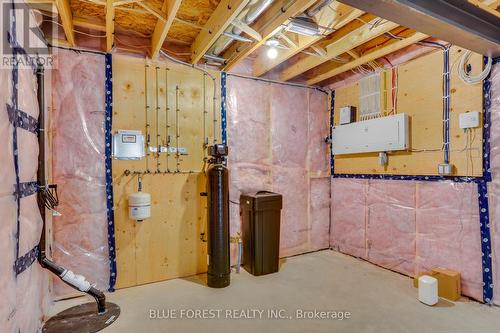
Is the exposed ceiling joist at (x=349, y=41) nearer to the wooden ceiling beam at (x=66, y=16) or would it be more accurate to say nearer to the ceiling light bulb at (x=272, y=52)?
the ceiling light bulb at (x=272, y=52)

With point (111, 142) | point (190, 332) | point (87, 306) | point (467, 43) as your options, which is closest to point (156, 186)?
point (111, 142)

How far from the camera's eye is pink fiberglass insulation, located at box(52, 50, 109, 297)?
273 centimetres

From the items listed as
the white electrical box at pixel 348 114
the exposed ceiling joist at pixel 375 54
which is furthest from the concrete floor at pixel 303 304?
the exposed ceiling joist at pixel 375 54

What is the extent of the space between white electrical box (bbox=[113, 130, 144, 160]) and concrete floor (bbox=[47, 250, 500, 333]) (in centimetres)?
137

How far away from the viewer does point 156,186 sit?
10.2 feet

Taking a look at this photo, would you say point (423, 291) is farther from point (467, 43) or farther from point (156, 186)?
point (156, 186)

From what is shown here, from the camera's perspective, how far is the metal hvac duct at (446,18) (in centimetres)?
174

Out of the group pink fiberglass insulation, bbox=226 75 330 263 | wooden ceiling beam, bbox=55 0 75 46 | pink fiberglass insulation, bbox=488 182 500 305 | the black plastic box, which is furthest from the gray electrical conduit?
pink fiberglass insulation, bbox=488 182 500 305

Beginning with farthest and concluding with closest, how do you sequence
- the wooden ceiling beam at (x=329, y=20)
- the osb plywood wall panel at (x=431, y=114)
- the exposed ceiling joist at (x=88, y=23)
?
the exposed ceiling joist at (x=88, y=23)
the osb plywood wall panel at (x=431, y=114)
the wooden ceiling beam at (x=329, y=20)

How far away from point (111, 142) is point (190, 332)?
6.41ft

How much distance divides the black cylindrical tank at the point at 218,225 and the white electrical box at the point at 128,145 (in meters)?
Result: 0.77

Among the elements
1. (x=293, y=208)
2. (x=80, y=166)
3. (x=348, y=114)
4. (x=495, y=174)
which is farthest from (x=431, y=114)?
(x=80, y=166)

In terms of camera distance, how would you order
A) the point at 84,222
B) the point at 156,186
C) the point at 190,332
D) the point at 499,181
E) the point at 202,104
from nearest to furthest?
the point at 190,332 < the point at 499,181 < the point at 84,222 < the point at 156,186 < the point at 202,104

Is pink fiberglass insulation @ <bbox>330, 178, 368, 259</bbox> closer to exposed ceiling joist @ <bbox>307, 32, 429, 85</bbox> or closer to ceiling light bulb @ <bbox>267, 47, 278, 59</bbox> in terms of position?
exposed ceiling joist @ <bbox>307, 32, 429, 85</bbox>
